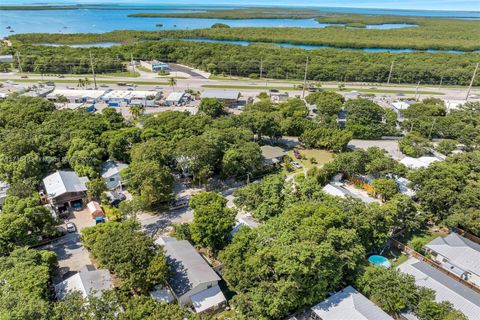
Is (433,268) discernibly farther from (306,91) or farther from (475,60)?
(475,60)

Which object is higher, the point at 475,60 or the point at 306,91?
the point at 475,60

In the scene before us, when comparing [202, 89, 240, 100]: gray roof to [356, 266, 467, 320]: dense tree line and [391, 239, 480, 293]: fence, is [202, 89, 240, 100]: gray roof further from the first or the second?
[356, 266, 467, 320]: dense tree line

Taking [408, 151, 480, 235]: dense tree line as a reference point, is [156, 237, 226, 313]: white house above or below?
below

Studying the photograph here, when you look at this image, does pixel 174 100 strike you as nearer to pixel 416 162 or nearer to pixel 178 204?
pixel 178 204

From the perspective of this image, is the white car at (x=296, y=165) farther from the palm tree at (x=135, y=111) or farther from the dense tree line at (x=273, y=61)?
the dense tree line at (x=273, y=61)

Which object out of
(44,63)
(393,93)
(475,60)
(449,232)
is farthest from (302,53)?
(449,232)

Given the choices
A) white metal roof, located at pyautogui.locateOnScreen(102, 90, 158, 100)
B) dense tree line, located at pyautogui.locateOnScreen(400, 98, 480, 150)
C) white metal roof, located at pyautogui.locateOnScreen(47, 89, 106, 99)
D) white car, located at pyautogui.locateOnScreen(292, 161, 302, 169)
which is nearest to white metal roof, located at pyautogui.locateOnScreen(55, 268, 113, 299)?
white car, located at pyautogui.locateOnScreen(292, 161, 302, 169)
